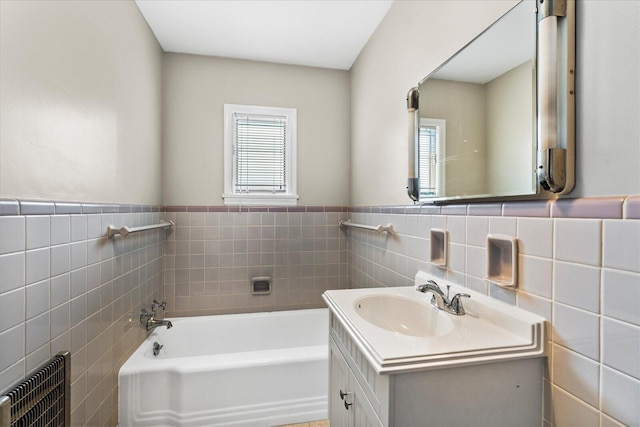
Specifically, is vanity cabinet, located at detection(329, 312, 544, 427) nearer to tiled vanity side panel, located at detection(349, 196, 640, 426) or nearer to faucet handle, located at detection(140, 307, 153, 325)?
tiled vanity side panel, located at detection(349, 196, 640, 426)

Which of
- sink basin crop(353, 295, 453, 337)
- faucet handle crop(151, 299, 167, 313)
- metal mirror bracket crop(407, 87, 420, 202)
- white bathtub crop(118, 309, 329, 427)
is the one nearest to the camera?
sink basin crop(353, 295, 453, 337)

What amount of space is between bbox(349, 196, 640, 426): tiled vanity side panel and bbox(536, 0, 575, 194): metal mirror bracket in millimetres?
81

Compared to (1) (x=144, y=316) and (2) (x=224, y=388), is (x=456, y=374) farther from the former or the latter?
(1) (x=144, y=316)

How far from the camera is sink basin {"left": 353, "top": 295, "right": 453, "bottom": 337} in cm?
117

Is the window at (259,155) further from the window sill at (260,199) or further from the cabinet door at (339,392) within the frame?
the cabinet door at (339,392)

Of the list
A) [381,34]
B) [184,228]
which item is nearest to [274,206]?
[184,228]

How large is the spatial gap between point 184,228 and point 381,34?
208 cm

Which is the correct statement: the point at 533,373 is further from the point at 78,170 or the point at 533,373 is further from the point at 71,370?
the point at 78,170

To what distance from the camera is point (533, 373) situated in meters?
0.83

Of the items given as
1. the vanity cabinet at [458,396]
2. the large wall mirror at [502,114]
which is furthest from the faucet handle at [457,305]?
the large wall mirror at [502,114]

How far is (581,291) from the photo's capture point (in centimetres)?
73

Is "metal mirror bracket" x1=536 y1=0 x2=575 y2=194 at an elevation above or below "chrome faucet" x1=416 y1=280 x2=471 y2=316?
above

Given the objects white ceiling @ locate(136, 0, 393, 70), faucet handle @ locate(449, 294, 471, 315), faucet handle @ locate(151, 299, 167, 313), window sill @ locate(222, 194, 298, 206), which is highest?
white ceiling @ locate(136, 0, 393, 70)

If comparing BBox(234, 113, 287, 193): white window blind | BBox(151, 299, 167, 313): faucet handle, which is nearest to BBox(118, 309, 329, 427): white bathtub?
BBox(151, 299, 167, 313): faucet handle
